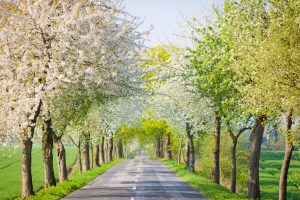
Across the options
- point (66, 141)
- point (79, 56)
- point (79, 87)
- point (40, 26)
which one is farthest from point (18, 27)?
point (66, 141)

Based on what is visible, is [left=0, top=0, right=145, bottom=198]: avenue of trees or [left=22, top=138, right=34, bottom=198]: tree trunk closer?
[left=0, top=0, right=145, bottom=198]: avenue of trees

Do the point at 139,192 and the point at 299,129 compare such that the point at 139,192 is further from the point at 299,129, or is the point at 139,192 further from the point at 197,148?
the point at 197,148

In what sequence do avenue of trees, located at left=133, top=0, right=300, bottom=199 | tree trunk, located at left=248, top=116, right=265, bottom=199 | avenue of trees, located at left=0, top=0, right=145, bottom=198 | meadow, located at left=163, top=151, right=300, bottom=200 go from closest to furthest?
avenue of trees, located at left=133, top=0, right=300, bottom=199
avenue of trees, located at left=0, top=0, right=145, bottom=198
meadow, located at left=163, top=151, right=300, bottom=200
tree trunk, located at left=248, top=116, right=265, bottom=199

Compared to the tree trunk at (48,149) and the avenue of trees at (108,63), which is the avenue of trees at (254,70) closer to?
the avenue of trees at (108,63)

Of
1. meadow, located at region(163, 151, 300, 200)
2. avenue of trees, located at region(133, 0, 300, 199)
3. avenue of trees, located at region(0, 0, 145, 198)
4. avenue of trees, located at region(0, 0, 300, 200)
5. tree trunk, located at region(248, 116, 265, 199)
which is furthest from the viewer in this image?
tree trunk, located at region(248, 116, 265, 199)

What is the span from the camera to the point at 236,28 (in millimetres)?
22672

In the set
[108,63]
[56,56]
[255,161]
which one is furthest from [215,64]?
[56,56]

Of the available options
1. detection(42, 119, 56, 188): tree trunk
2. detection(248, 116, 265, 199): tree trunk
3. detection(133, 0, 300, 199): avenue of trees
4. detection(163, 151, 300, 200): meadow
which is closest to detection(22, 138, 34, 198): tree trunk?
detection(42, 119, 56, 188): tree trunk

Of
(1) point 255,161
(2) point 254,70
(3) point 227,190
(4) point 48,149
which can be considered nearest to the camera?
(2) point 254,70

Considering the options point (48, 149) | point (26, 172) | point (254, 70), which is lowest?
point (26, 172)

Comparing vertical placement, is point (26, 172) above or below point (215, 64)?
below

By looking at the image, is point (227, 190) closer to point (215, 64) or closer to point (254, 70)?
point (215, 64)

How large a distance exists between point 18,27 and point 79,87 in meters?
4.55

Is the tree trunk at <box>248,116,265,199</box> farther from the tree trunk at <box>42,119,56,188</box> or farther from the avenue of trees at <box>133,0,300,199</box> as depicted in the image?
the tree trunk at <box>42,119,56,188</box>
